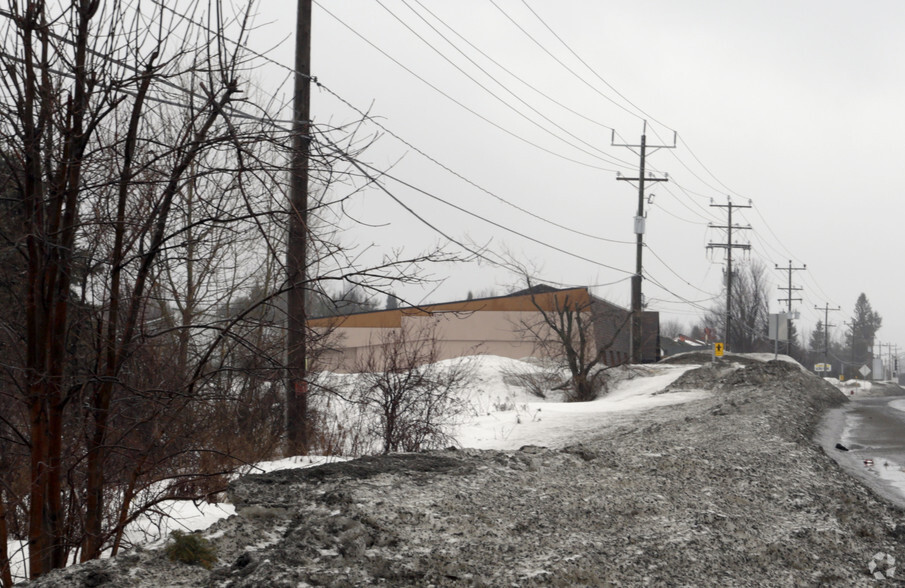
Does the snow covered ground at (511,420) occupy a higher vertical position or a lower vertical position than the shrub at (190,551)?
lower

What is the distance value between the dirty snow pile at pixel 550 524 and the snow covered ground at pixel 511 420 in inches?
20.6

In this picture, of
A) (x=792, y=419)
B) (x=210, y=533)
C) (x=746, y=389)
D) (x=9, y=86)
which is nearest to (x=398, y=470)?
(x=210, y=533)

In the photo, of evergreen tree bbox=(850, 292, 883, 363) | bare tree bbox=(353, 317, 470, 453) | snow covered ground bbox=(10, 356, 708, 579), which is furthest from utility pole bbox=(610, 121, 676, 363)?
evergreen tree bbox=(850, 292, 883, 363)

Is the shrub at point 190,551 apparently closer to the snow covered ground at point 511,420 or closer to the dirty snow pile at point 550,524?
the dirty snow pile at point 550,524

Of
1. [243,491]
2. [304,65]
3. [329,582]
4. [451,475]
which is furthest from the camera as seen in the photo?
[304,65]

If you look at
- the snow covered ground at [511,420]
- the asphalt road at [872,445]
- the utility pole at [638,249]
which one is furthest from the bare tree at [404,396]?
the utility pole at [638,249]

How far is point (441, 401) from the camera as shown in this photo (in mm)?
13109

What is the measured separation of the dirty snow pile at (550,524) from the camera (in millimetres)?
4852

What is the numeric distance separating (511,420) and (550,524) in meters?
11.0

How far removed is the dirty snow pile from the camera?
485 cm

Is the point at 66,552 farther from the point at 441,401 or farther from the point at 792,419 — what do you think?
the point at 792,419

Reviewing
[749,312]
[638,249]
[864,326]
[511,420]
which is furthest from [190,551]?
[864,326]

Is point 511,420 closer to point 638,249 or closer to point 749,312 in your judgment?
point 638,249

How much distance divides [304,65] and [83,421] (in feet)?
27.8
